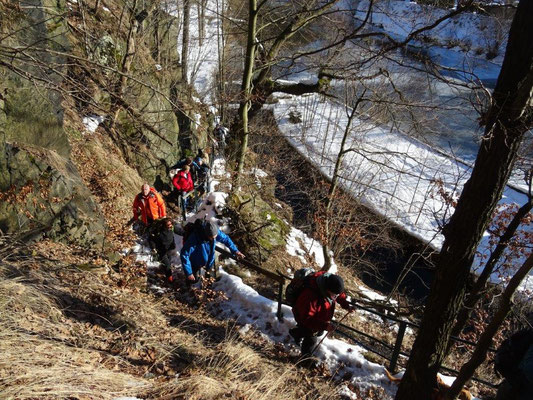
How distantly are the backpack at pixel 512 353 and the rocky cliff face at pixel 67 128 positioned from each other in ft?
13.0

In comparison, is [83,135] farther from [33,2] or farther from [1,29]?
[1,29]

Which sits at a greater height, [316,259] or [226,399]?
[226,399]

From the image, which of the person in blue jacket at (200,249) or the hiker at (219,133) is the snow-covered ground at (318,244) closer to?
the person in blue jacket at (200,249)

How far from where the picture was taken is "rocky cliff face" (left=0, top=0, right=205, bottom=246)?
17.5ft

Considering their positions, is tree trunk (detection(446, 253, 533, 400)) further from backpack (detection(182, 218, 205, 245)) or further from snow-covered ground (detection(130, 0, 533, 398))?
backpack (detection(182, 218, 205, 245))

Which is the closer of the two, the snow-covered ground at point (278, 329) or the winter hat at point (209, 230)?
the snow-covered ground at point (278, 329)

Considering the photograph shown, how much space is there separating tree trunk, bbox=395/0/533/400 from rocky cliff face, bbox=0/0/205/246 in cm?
316

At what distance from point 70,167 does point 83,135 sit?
9.17ft

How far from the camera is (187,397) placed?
3322 millimetres

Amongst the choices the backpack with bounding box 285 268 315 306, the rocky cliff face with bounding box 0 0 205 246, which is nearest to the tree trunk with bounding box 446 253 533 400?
the backpack with bounding box 285 268 315 306

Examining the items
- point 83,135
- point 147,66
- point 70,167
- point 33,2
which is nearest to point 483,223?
point 70,167

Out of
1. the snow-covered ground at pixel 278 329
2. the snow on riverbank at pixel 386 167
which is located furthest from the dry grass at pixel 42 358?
the snow on riverbank at pixel 386 167

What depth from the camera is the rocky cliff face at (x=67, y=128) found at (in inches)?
211

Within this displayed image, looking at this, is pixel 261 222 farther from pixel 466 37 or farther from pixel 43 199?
pixel 466 37
